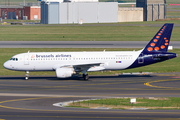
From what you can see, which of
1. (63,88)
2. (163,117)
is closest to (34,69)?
(63,88)

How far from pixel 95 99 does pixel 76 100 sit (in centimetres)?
199

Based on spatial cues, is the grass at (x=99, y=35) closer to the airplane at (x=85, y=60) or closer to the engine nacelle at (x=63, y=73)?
the airplane at (x=85, y=60)

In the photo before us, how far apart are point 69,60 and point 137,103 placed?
18735 mm

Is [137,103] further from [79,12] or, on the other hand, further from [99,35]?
[79,12]

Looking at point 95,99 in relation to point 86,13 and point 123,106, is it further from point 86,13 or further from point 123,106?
point 86,13

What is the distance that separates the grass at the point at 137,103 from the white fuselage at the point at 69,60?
14.7m

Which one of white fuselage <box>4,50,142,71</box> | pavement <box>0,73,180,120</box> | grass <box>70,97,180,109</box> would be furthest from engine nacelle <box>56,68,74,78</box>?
grass <box>70,97,180,109</box>

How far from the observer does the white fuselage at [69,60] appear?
47688 millimetres

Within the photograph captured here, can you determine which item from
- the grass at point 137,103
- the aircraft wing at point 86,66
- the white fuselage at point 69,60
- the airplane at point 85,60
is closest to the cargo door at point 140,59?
the airplane at point 85,60

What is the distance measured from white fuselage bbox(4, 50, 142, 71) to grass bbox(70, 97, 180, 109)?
579 inches

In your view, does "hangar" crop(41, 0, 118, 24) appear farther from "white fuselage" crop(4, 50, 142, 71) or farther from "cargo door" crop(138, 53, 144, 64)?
"cargo door" crop(138, 53, 144, 64)

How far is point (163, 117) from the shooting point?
2617cm

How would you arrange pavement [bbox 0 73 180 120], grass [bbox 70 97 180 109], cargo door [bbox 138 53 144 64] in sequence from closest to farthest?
pavement [bbox 0 73 180 120] < grass [bbox 70 97 180 109] < cargo door [bbox 138 53 144 64]

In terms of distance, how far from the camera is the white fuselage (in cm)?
4769
